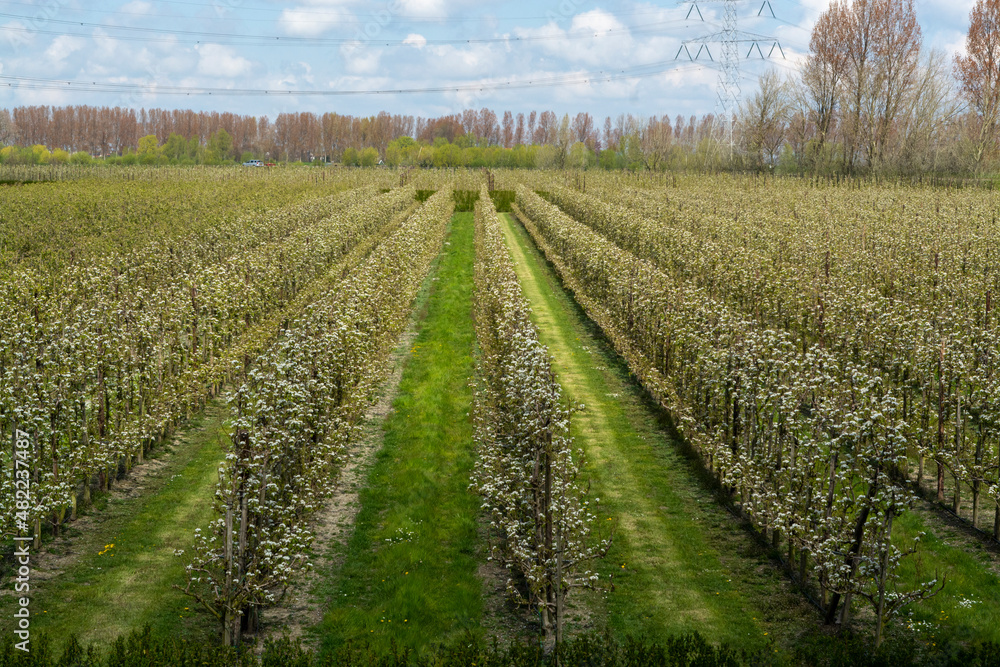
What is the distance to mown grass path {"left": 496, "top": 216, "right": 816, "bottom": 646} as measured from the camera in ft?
32.7

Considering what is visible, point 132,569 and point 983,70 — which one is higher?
point 983,70

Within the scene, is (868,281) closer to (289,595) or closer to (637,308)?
(637,308)

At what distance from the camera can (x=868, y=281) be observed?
73.5 ft

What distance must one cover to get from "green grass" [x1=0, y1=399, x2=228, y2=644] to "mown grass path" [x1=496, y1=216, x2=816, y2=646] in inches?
216

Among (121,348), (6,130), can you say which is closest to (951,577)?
(121,348)

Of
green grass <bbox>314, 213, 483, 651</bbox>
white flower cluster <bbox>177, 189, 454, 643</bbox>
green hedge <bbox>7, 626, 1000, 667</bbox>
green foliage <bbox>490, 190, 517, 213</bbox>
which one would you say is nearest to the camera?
green hedge <bbox>7, 626, 1000, 667</bbox>

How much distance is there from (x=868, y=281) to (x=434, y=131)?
179347 millimetres

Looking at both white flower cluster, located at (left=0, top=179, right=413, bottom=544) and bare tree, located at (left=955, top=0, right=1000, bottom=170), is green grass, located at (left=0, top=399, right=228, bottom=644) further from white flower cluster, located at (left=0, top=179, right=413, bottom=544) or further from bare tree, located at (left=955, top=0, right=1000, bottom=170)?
bare tree, located at (left=955, top=0, right=1000, bottom=170)

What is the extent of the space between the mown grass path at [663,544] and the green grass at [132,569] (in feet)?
18.0

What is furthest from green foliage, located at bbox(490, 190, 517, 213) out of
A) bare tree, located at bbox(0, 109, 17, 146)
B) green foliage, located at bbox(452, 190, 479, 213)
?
bare tree, located at bbox(0, 109, 17, 146)

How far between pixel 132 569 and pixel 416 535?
388 centimetres

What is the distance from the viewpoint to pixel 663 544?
1190 centimetres

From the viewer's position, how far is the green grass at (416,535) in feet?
32.1

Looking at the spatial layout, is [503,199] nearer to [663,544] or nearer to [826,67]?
[826,67]
